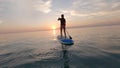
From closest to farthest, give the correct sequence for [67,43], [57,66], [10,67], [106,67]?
[106,67], [57,66], [10,67], [67,43]

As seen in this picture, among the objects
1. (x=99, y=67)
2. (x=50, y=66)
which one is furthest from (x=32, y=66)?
(x=99, y=67)

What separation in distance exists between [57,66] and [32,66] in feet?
6.24

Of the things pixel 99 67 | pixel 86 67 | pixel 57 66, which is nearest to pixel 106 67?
pixel 99 67

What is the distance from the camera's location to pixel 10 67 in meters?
8.02

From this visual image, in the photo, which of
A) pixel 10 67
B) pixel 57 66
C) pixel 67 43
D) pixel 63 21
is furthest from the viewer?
pixel 63 21

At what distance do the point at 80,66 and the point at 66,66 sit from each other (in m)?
0.98

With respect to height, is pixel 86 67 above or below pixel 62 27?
below

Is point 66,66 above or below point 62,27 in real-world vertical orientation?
below

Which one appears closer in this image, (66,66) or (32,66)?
(66,66)

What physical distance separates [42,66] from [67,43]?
26.5 feet

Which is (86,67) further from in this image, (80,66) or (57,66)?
(57,66)

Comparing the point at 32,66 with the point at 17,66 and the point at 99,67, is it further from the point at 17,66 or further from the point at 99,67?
the point at 99,67

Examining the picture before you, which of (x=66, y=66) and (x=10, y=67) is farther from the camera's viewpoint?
(x=10, y=67)

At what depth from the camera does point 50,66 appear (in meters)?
7.62
